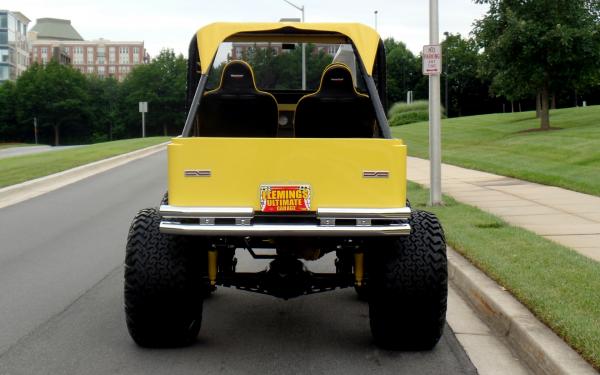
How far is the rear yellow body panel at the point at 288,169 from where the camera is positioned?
5184 mm

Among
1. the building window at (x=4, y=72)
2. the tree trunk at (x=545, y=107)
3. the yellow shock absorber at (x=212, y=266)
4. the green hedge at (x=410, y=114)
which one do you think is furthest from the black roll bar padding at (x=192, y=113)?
the building window at (x=4, y=72)

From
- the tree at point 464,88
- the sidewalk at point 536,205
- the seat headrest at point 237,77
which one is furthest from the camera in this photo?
the tree at point 464,88

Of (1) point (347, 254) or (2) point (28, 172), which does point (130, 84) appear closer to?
(2) point (28, 172)

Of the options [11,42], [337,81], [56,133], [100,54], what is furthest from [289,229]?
[100,54]

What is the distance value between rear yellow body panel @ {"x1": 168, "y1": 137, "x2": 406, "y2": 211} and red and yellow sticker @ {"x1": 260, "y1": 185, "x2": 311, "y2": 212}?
0.03 m

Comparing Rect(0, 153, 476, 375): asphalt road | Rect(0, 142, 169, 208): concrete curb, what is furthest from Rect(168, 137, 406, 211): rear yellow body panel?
Rect(0, 142, 169, 208): concrete curb

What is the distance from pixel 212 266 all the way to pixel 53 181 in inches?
627

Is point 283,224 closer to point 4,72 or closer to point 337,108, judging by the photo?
point 337,108

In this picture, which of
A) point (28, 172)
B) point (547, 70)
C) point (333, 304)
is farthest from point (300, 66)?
point (547, 70)

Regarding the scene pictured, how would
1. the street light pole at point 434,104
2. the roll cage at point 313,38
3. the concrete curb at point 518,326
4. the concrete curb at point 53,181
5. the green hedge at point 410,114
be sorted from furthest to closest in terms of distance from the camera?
the green hedge at point 410,114 < the concrete curb at point 53,181 < the street light pole at point 434,104 < the roll cage at point 313,38 < the concrete curb at point 518,326

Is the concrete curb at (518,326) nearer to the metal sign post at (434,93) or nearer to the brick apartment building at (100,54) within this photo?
the metal sign post at (434,93)

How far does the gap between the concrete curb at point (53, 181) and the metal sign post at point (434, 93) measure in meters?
7.81

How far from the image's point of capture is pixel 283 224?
5.18 meters

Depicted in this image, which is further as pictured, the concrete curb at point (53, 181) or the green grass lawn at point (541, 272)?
the concrete curb at point (53, 181)
